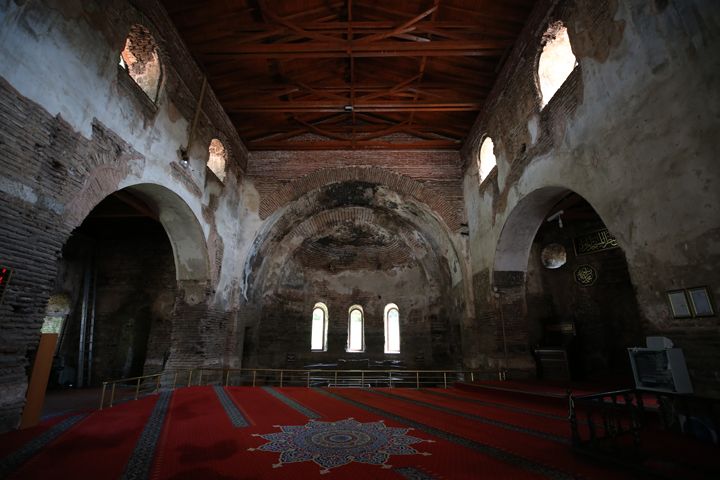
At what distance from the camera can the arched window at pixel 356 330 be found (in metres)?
15.0

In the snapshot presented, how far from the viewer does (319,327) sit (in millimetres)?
15352

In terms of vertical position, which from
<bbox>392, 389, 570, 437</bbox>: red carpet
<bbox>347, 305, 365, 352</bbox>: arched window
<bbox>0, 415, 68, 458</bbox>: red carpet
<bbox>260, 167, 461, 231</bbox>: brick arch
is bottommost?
<bbox>392, 389, 570, 437</bbox>: red carpet

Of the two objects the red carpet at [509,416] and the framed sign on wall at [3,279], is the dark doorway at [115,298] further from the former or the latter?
the red carpet at [509,416]

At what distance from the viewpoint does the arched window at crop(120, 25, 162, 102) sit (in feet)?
21.4

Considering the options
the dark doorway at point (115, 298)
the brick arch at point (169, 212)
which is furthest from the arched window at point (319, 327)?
the brick arch at point (169, 212)

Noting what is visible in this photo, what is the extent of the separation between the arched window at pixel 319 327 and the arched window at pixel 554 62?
456 inches

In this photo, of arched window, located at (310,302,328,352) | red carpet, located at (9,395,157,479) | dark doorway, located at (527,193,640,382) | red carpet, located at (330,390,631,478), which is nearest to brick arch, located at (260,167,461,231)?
dark doorway, located at (527,193,640,382)

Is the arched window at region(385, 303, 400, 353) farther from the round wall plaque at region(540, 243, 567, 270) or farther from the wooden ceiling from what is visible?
the wooden ceiling

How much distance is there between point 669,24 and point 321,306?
45.0ft

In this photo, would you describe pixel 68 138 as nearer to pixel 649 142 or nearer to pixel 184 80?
pixel 184 80

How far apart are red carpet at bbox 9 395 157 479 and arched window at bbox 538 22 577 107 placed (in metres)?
7.85

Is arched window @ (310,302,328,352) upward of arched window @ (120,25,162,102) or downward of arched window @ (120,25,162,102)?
downward

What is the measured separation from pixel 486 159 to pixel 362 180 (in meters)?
3.65

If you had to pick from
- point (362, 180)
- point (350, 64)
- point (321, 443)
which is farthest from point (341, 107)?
point (321, 443)
